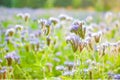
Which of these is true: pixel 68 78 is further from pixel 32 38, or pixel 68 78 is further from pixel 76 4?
pixel 76 4

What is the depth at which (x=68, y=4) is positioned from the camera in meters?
12.2

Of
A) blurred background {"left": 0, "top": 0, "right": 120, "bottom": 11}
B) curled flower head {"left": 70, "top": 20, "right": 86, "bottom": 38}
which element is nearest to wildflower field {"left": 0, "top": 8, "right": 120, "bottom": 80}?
curled flower head {"left": 70, "top": 20, "right": 86, "bottom": 38}

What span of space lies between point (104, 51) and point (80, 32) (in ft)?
0.74

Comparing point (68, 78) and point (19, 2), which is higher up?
point (68, 78)

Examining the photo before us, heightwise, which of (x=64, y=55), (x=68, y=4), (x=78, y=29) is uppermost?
(x=78, y=29)

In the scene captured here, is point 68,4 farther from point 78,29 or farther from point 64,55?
point 78,29

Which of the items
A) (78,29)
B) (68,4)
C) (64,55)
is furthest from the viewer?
(68,4)

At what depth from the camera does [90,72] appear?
7.70ft

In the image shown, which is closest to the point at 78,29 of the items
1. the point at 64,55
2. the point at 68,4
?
the point at 64,55

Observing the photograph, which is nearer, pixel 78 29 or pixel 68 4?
pixel 78 29

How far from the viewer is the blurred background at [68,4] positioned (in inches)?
411

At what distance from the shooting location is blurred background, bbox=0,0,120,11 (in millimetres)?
10429

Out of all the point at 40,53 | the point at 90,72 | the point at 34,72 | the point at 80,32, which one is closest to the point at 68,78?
the point at 90,72

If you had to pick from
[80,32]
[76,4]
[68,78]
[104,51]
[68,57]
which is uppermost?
[80,32]
